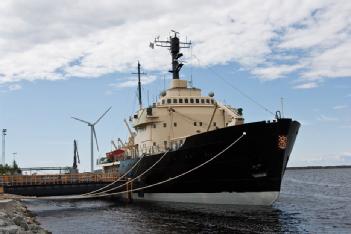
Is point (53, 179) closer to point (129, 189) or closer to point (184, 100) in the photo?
point (129, 189)

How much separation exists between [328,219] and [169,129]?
601 inches

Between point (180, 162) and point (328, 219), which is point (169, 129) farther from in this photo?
point (328, 219)

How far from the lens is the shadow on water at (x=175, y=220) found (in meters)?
24.0

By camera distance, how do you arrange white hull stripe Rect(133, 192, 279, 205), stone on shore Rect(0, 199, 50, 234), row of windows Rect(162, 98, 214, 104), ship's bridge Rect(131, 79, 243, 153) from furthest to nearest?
row of windows Rect(162, 98, 214, 104) < ship's bridge Rect(131, 79, 243, 153) < white hull stripe Rect(133, 192, 279, 205) < stone on shore Rect(0, 199, 50, 234)

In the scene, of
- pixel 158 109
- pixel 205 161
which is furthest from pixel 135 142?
pixel 205 161

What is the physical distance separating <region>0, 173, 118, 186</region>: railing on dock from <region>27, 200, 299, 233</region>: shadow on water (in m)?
6.33

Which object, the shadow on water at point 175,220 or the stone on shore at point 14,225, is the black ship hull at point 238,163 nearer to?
the shadow on water at point 175,220

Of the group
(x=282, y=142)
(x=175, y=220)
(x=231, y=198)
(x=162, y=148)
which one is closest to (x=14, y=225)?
(x=175, y=220)

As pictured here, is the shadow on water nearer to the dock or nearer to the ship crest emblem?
the ship crest emblem

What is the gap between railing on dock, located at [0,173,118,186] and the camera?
133 feet

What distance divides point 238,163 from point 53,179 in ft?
61.2

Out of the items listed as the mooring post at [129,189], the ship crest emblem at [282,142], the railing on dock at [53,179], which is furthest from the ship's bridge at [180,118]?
the ship crest emblem at [282,142]

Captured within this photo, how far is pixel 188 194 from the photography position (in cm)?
3403

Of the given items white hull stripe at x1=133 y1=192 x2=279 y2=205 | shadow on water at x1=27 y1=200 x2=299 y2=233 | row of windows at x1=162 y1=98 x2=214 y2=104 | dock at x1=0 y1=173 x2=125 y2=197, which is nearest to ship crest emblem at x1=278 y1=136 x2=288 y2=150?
white hull stripe at x1=133 y1=192 x2=279 y2=205
